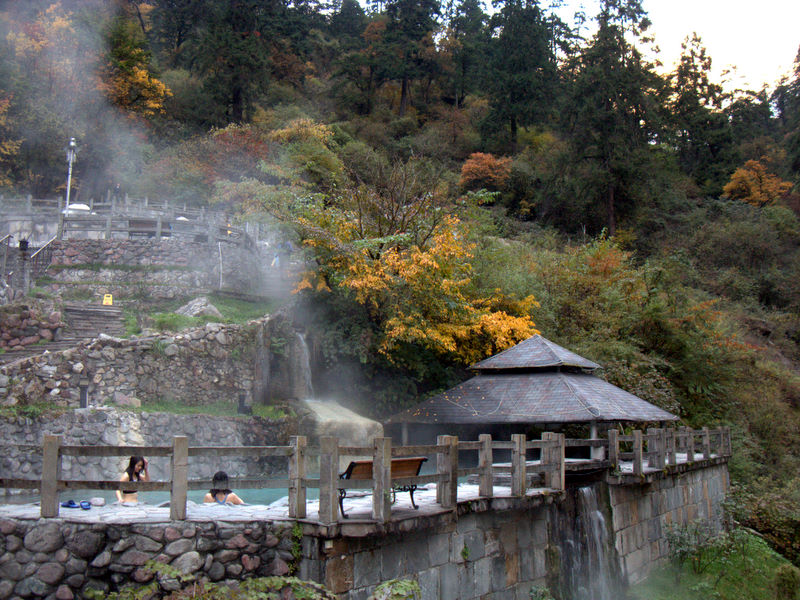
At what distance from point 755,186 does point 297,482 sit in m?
45.4

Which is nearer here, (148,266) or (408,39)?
(148,266)

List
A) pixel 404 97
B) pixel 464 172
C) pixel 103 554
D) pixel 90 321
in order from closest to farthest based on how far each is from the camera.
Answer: pixel 103 554 < pixel 90 321 < pixel 464 172 < pixel 404 97

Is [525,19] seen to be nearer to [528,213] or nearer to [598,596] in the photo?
[528,213]

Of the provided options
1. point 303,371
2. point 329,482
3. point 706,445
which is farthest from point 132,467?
point 706,445

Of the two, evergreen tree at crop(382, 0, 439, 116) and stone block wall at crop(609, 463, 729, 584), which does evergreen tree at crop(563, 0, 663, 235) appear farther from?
stone block wall at crop(609, 463, 729, 584)

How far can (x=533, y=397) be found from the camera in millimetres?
15016

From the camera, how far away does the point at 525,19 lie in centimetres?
4572

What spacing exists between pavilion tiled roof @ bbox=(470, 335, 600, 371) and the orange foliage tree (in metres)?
24.3

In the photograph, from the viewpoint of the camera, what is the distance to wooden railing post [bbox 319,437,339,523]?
7.18 m

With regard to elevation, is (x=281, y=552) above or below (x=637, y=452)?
above

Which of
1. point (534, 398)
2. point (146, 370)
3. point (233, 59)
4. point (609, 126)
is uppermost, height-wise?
point (233, 59)

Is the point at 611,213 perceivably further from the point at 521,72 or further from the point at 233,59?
the point at 233,59

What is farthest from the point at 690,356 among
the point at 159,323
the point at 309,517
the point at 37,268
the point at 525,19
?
the point at 525,19

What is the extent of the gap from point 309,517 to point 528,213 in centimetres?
3541
